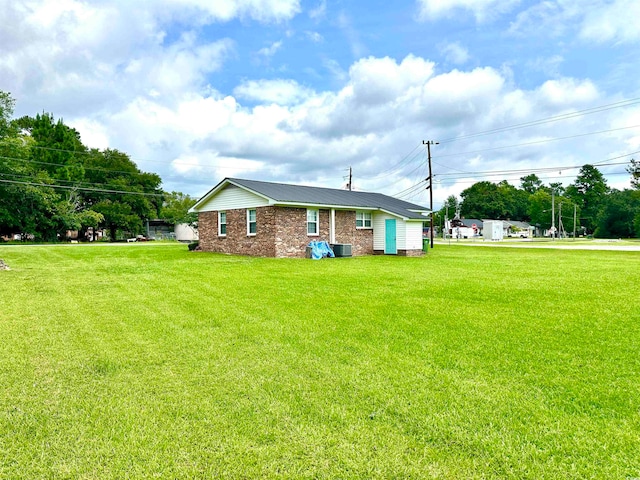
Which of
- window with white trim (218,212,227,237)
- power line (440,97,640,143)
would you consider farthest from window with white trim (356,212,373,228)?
power line (440,97,640,143)

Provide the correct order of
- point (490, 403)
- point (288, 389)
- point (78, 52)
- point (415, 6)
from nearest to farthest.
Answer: point (490, 403), point (288, 389), point (415, 6), point (78, 52)

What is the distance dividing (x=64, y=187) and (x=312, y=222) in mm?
40167

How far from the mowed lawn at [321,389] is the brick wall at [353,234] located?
45.8 ft

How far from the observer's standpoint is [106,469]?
2350 millimetres

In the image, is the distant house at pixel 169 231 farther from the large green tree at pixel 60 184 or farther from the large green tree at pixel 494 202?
the large green tree at pixel 494 202

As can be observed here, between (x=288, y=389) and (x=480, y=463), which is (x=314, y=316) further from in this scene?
(x=480, y=463)

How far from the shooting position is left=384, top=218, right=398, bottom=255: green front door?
22358mm

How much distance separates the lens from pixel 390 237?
73.9 feet

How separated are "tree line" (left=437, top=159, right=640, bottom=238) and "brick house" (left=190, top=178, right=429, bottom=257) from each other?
4303cm

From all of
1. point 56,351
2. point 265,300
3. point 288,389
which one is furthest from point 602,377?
point 56,351

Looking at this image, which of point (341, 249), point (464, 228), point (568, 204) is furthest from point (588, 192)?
point (341, 249)

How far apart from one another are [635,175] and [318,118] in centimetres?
4958

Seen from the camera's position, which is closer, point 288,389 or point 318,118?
point 288,389

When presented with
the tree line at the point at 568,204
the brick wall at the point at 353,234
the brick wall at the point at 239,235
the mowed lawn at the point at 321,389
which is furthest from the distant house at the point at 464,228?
the mowed lawn at the point at 321,389
